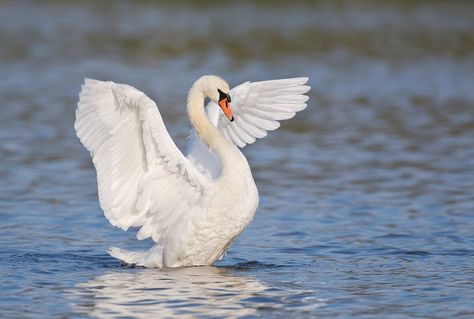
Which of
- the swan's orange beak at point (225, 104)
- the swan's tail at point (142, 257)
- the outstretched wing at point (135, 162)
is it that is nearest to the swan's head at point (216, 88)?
the swan's orange beak at point (225, 104)

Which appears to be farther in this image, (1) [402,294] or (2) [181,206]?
(2) [181,206]

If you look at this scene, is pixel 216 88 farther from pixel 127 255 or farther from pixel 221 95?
pixel 127 255

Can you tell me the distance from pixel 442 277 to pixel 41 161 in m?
8.11

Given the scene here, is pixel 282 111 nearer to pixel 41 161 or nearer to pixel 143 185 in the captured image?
pixel 143 185

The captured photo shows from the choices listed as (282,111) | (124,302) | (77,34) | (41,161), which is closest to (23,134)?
(41,161)

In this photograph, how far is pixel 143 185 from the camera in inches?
435

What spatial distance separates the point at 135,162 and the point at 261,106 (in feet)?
5.79

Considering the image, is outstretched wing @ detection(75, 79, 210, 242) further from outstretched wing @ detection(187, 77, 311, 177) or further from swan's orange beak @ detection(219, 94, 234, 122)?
outstretched wing @ detection(187, 77, 311, 177)

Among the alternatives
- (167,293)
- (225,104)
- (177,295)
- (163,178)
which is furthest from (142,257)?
(225,104)

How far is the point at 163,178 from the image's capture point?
10969mm

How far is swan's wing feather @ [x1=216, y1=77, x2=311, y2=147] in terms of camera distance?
1183cm

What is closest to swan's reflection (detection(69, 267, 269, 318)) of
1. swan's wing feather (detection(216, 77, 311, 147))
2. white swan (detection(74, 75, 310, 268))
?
white swan (detection(74, 75, 310, 268))

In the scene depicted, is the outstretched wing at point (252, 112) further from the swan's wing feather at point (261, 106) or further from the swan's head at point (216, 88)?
the swan's head at point (216, 88)

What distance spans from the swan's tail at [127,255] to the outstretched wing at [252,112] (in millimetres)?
1175
